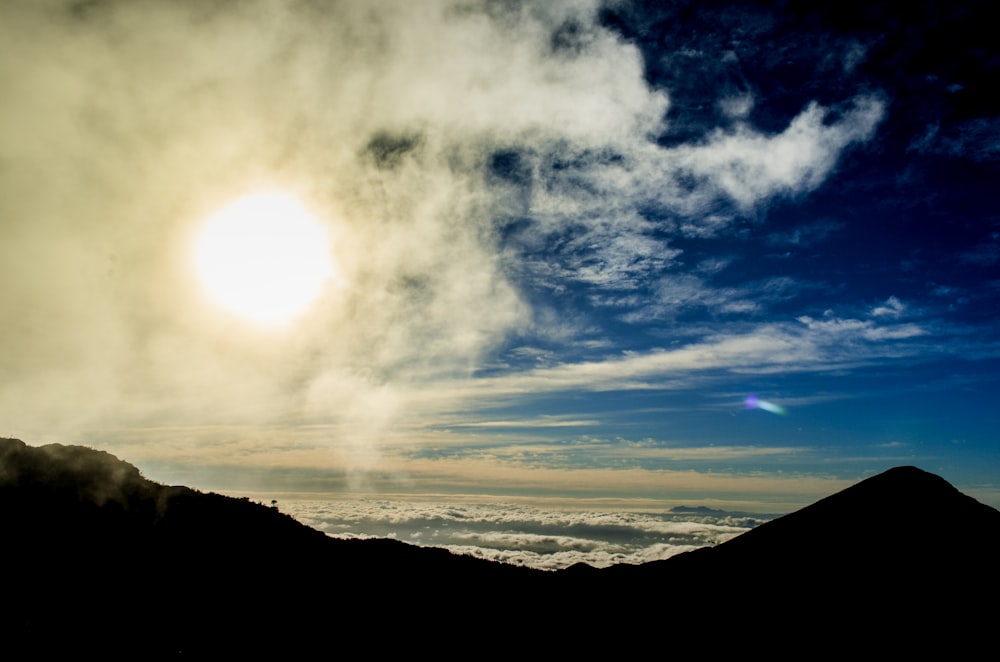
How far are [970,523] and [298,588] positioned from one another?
50.6 m

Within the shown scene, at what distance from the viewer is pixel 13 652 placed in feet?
103

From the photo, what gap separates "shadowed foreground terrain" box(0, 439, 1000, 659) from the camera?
2109 centimetres

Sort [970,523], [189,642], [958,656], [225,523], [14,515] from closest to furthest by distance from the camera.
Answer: [958,656], [970,523], [189,642], [14,515], [225,523]

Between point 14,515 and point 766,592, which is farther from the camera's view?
point 14,515

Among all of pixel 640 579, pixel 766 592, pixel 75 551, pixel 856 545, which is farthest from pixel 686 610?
pixel 75 551

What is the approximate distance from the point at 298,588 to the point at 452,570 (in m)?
18.7

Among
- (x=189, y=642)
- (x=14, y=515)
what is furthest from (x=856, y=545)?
(x=14, y=515)

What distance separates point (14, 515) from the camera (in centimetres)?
4500

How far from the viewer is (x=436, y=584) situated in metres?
52.3

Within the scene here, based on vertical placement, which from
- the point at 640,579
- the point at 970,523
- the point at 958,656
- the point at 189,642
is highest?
the point at 970,523

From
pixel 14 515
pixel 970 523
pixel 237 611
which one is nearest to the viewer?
pixel 970 523

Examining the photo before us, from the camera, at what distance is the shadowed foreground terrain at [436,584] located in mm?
21094

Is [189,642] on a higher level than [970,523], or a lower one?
lower

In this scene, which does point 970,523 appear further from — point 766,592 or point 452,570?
point 452,570
